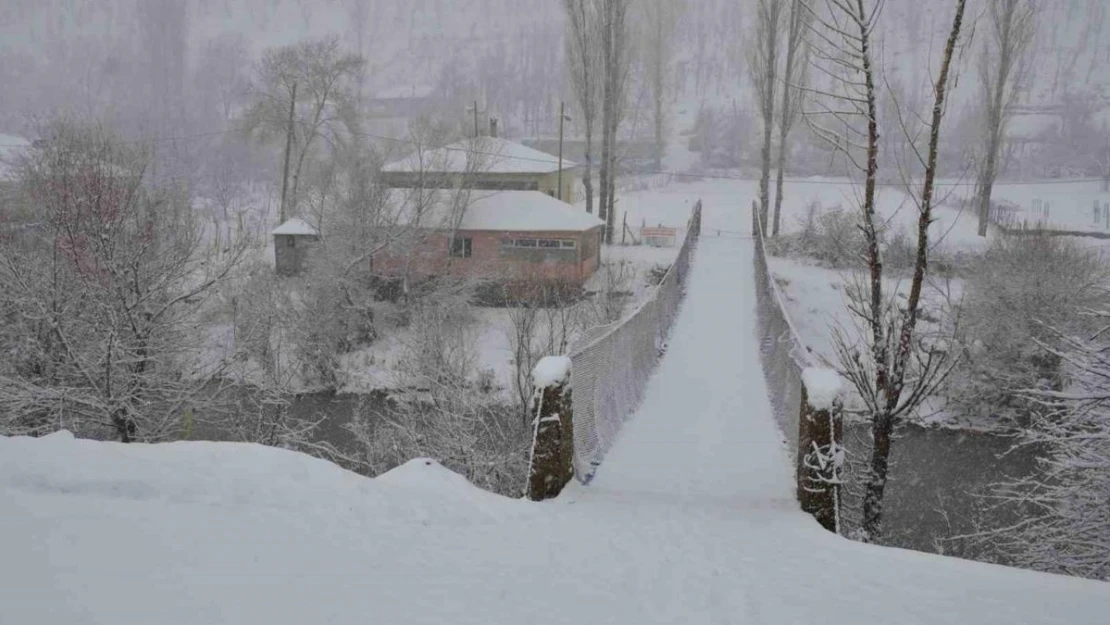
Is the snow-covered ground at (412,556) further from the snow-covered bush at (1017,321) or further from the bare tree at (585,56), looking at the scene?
the bare tree at (585,56)

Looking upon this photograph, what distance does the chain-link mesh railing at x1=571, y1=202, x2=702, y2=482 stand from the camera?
6.12 m

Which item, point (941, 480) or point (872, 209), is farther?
point (941, 480)

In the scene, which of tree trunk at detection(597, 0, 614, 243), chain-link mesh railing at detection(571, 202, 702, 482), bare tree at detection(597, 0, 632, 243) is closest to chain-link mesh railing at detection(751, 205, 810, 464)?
chain-link mesh railing at detection(571, 202, 702, 482)

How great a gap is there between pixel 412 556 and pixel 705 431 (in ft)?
13.5

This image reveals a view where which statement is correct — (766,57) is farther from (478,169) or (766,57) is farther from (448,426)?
(448,426)

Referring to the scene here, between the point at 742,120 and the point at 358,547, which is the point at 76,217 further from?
the point at 742,120

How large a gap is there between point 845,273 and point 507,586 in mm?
27770

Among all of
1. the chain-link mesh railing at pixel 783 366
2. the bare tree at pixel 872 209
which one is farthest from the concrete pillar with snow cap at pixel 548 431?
the bare tree at pixel 872 209

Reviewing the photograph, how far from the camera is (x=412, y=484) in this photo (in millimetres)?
4668

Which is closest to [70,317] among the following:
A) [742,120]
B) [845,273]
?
[845,273]

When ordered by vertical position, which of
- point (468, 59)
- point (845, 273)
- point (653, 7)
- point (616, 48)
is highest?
point (468, 59)

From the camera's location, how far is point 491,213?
28094 mm

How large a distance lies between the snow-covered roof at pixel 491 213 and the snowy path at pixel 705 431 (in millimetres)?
14444

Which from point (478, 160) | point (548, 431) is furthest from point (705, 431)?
point (478, 160)
